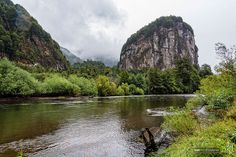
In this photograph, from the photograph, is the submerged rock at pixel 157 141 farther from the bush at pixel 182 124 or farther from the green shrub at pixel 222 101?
the green shrub at pixel 222 101

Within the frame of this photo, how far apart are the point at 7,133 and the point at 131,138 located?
42.4ft

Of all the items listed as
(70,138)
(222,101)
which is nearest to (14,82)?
(70,138)

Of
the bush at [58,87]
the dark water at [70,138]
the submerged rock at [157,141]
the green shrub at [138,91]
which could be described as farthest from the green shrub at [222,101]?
the green shrub at [138,91]

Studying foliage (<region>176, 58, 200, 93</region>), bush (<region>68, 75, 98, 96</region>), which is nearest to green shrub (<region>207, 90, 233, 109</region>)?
bush (<region>68, 75, 98, 96</region>)

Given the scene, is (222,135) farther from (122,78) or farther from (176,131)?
(122,78)

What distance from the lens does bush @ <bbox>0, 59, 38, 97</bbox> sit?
3201 inches

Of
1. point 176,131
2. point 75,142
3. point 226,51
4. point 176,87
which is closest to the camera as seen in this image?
point 176,131

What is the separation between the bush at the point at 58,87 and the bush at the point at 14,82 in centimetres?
842

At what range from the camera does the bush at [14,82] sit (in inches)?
3201

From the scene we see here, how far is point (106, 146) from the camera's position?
23781 mm

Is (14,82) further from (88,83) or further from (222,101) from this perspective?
(222,101)

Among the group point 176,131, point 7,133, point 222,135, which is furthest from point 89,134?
point 222,135

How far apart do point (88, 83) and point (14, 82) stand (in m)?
38.7

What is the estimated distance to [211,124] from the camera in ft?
57.6
